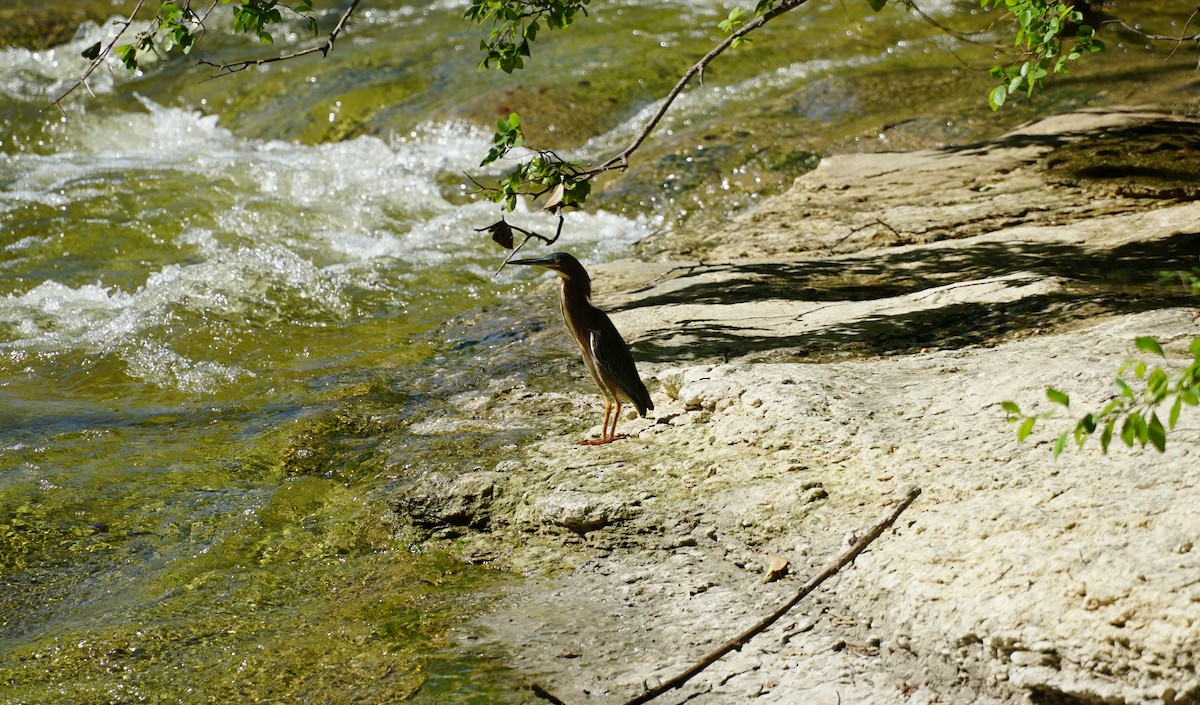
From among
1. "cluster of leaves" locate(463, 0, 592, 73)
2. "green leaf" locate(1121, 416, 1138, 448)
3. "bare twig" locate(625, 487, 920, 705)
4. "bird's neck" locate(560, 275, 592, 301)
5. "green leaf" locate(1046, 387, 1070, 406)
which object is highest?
"cluster of leaves" locate(463, 0, 592, 73)

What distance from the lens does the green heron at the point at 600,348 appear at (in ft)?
14.6

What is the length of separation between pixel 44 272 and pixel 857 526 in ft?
24.8

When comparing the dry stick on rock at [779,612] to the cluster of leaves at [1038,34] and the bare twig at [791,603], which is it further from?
the cluster of leaves at [1038,34]

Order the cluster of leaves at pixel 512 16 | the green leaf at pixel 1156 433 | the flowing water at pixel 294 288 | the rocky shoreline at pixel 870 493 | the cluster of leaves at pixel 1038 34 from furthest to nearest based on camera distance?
the cluster of leaves at pixel 512 16 → the cluster of leaves at pixel 1038 34 → the flowing water at pixel 294 288 → the rocky shoreline at pixel 870 493 → the green leaf at pixel 1156 433

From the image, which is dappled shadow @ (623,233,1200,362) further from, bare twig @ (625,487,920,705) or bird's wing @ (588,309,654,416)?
bare twig @ (625,487,920,705)

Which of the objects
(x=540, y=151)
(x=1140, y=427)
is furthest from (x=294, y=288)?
(x=1140, y=427)

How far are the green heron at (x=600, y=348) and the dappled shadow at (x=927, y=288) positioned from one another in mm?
655

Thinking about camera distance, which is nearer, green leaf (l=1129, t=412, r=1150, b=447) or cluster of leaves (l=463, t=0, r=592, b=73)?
green leaf (l=1129, t=412, r=1150, b=447)

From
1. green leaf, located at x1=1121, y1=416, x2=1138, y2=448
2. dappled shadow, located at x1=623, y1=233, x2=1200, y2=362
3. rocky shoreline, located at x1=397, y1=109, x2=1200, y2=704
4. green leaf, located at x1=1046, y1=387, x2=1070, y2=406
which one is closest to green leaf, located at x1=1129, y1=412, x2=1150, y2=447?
green leaf, located at x1=1121, y1=416, x2=1138, y2=448

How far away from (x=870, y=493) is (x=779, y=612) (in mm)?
589

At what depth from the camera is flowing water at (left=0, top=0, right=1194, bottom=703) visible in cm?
353

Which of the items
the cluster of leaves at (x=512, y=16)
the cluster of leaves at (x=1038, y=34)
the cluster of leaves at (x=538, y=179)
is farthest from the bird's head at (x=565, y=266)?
the cluster of leaves at (x=1038, y=34)

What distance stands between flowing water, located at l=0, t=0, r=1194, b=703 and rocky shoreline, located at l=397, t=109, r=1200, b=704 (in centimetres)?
36

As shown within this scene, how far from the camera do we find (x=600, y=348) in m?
4.51
